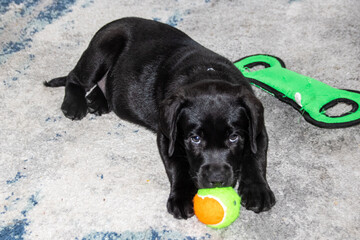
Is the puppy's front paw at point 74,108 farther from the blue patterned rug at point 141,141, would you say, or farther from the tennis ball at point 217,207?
the tennis ball at point 217,207

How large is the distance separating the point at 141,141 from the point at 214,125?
876mm

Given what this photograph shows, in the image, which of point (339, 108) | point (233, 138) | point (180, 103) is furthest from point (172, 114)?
point (339, 108)

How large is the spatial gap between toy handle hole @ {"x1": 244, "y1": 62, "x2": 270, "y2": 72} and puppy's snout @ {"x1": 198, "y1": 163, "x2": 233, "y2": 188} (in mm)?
1376

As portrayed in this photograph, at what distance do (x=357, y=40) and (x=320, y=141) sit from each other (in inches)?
52.8

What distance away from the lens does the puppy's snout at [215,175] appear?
2.22 metres

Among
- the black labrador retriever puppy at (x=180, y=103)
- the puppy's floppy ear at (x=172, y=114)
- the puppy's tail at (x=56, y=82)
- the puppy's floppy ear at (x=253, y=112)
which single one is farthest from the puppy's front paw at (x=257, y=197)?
the puppy's tail at (x=56, y=82)

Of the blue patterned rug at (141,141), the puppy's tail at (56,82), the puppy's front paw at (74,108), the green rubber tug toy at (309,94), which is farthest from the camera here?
the puppy's tail at (56,82)

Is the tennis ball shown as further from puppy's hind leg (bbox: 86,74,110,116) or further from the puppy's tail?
the puppy's tail

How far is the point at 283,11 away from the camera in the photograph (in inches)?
167

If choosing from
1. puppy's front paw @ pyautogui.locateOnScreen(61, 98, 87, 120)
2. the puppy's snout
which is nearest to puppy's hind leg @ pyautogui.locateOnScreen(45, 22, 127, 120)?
puppy's front paw @ pyautogui.locateOnScreen(61, 98, 87, 120)

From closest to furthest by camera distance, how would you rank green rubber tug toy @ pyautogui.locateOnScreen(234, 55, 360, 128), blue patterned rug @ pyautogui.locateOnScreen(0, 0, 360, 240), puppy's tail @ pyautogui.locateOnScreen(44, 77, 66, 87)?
blue patterned rug @ pyautogui.locateOnScreen(0, 0, 360, 240)
green rubber tug toy @ pyautogui.locateOnScreen(234, 55, 360, 128)
puppy's tail @ pyautogui.locateOnScreen(44, 77, 66, 87)

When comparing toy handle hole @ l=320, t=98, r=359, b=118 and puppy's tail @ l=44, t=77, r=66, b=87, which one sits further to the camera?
puppy's tail @ l=44, t=77, r=66, b=87

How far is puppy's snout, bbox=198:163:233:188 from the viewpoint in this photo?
2.22 meters

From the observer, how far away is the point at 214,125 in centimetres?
221
